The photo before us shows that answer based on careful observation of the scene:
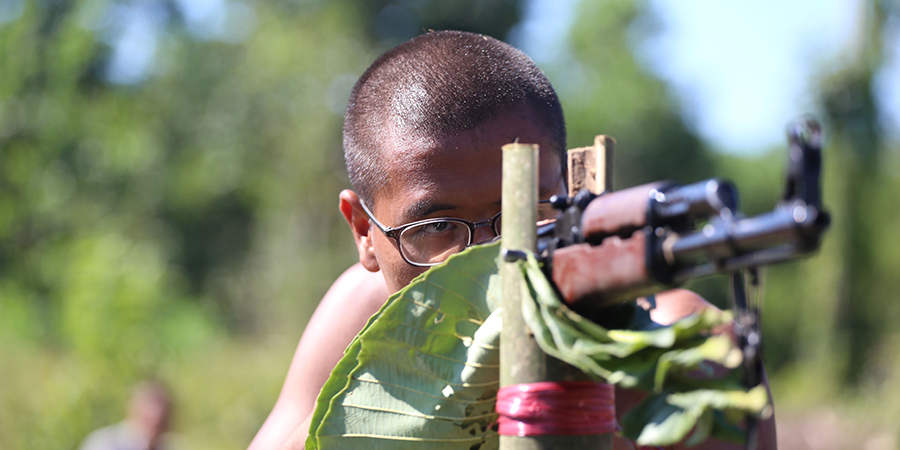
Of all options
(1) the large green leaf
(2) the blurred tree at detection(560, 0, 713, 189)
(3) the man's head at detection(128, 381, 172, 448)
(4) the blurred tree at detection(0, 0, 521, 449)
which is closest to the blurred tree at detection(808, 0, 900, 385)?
(4) the blurred tree at detection(0, 0, 521, 449)

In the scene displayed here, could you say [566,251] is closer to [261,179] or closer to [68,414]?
[68,414]

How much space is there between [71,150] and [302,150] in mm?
5688

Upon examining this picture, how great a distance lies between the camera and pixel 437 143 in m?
2.01

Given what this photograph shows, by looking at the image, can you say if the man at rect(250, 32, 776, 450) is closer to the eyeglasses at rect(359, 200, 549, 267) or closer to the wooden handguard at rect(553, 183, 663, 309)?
the eyeglasses at rect(359, 200, 549, 267)

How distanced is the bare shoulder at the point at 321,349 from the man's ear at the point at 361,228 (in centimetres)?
30

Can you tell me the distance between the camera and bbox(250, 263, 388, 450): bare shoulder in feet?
8.84

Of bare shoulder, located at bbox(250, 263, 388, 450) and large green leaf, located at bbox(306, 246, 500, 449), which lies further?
bare shoulder, located at bbox(250, 263, 388, 450)

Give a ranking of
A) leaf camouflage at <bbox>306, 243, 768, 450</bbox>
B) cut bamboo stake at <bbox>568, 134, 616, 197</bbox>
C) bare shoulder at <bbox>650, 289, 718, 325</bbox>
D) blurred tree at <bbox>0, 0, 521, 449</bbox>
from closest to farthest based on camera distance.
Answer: leaf camouflage at <bbox>306, 243, 768, 450</bbox>, cut bamboo stake at <bbox>568, 134, 616, 197</bbox>, bare shoulder at <bbox>650, 289, 718, 325</bbox>, blurred tree at <bbox>0, 0, 521, 449</bbox>

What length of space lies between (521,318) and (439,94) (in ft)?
3.43

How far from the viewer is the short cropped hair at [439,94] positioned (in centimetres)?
206

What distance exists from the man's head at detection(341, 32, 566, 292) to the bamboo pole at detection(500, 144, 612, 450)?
67 cm

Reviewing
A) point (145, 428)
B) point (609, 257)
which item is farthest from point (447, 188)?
point (145, 428)

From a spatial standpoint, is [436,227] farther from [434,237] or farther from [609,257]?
[609,257]

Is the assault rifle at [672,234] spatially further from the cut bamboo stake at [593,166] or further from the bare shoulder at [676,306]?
the bare shoulder at [676,306]
